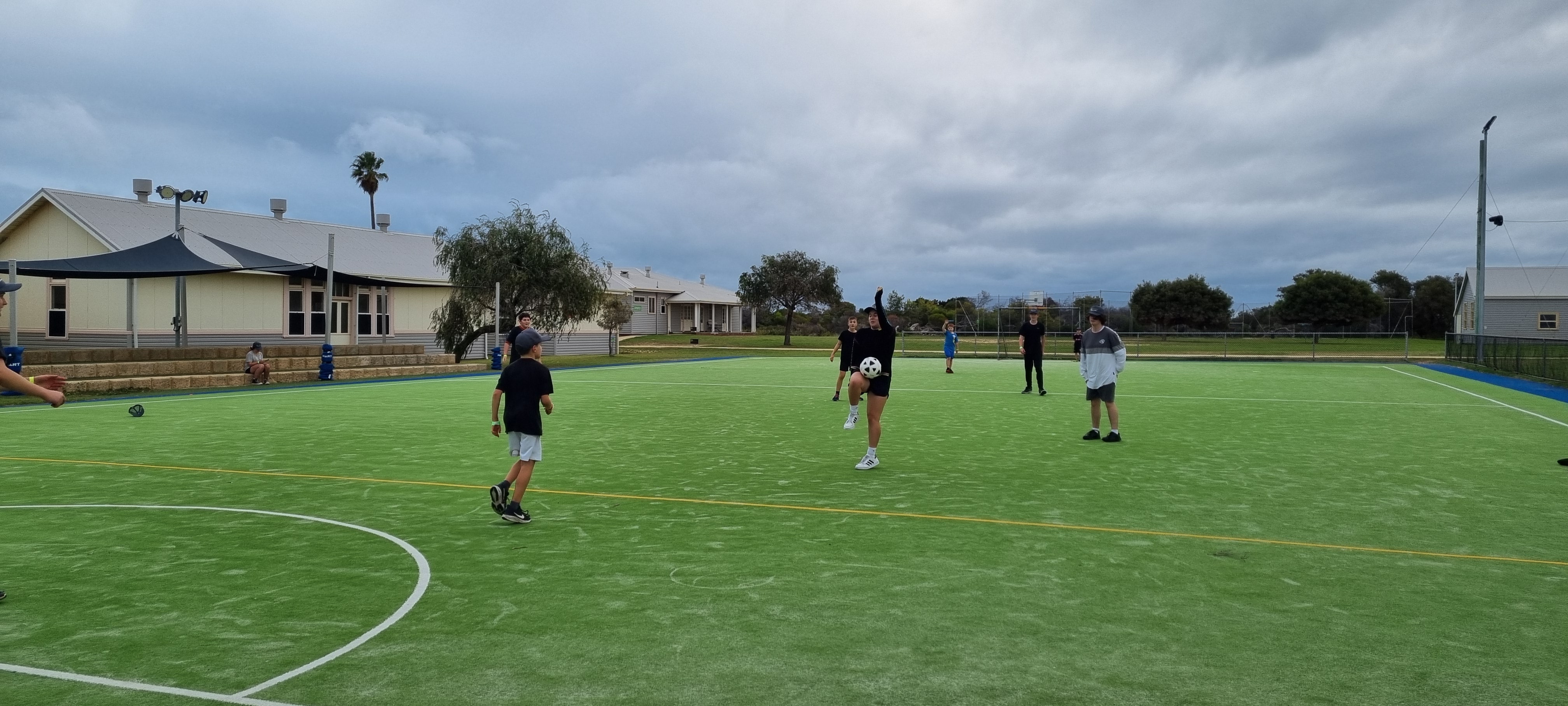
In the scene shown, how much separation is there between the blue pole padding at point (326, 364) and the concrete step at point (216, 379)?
28 cm

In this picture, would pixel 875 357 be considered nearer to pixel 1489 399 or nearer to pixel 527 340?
pixel 527 340

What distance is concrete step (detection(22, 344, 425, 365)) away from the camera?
22703 millimetres

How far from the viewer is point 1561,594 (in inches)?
229

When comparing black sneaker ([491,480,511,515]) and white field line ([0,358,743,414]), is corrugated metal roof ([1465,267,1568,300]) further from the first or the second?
black sneaker ([491,480,511,515])

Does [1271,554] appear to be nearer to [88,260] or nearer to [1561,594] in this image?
[1561,594]

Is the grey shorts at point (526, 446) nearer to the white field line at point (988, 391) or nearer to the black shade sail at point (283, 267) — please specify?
the white field line at point (988, 391)

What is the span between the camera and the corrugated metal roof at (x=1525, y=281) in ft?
196

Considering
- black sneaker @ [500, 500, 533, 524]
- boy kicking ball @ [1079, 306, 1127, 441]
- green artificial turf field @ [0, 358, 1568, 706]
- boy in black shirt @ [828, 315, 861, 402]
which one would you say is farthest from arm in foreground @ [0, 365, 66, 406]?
boy in black shirt @ [828, 315, 861, 402]

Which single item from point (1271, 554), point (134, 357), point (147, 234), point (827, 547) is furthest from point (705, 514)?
point (147, 234)

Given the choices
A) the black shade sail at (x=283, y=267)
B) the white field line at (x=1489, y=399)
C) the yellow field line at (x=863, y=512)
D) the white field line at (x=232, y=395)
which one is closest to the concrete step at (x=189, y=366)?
the white field line at (x=232, y=395)

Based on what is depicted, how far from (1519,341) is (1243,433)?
2143cm

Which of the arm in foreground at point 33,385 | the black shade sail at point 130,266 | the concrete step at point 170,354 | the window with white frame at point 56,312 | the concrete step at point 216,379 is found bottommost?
the concrete step at point 216,379

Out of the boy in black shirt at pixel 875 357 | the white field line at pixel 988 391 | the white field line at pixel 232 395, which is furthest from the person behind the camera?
the white field line at pixel 988 391

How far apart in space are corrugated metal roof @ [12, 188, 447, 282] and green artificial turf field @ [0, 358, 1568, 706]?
2544 cm
